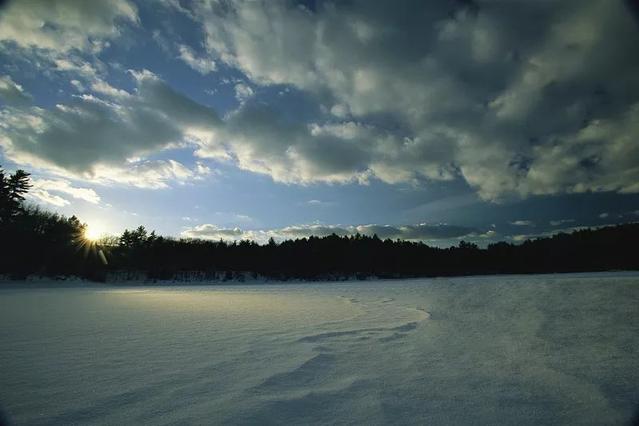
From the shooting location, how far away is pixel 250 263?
3221 inches

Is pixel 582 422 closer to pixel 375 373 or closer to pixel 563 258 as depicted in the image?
pixel 375 373

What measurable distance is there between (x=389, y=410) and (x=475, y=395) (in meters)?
1.12

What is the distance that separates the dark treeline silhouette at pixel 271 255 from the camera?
152 feet

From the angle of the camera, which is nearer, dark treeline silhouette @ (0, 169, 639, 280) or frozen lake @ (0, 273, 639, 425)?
frozen lake @ (0, 273, 639, 425)

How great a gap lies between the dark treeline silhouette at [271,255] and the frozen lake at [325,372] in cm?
5431

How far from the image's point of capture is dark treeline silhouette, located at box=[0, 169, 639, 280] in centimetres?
4644

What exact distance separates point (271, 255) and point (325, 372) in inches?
3181

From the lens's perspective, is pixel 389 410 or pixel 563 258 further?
pixel 563 258

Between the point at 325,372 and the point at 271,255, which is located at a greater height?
the point at 271,255

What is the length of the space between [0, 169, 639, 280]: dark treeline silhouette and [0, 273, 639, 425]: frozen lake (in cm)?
5431

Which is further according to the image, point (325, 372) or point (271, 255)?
point (271, 255)

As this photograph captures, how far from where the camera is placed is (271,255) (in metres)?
83.2

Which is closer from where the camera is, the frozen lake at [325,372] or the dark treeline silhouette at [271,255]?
the frozen lake at [325,372]

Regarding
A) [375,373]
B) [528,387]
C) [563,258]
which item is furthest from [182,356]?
[563,258]
